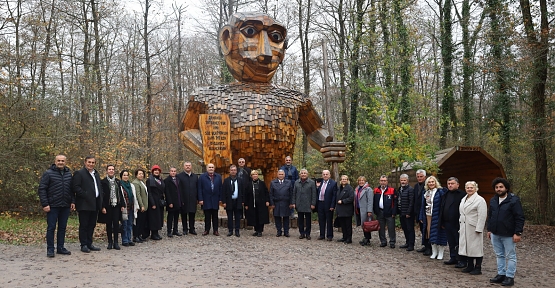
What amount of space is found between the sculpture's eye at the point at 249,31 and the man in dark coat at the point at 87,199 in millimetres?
3716

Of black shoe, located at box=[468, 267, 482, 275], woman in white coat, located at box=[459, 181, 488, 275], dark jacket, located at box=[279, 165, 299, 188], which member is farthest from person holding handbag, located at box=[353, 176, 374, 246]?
black shoe, located at box=[468, 267, 482, 275]

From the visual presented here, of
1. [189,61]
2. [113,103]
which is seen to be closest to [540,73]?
[113,103]

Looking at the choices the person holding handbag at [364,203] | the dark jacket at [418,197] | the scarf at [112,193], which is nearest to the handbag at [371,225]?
the person holding handbag at [364,203]

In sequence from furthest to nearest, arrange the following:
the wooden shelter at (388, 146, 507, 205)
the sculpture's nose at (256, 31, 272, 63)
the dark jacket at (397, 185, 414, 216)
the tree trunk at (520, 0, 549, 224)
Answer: the tree trunk at (520, 0, 549, 224) → the wooden shelter at (388, 146, 507, 205) → the sculpture's nose at (256, 31, 272, 63) → the dark jacket at (397, 185, 414, 216)

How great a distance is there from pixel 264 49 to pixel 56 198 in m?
4.41

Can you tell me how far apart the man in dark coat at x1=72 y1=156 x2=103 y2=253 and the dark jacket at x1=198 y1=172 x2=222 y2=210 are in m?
1.94

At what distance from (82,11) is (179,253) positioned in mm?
11713

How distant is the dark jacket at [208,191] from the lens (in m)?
7.91

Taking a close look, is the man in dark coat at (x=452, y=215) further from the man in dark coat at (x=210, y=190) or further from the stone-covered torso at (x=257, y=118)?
the man in dark coat at (x=210, y=190)

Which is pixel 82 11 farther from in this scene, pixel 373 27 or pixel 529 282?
pixel 529 282

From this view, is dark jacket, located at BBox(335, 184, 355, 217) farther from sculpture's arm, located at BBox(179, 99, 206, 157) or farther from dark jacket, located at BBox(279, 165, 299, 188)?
sculpture's arm, located at BBox(179, 99, 206, 157)

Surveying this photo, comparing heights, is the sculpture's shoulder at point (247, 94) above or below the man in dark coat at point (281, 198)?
above

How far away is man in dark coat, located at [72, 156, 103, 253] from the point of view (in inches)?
243

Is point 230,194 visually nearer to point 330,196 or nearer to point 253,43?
point 330,196
